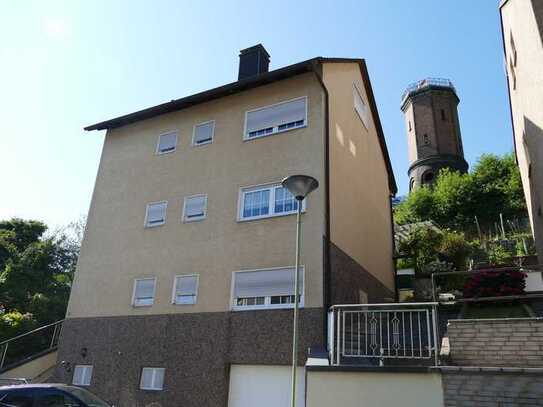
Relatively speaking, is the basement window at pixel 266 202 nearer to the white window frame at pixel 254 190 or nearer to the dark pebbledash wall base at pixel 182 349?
the white window frame at pixel 254 190

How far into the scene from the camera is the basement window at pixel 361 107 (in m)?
16.2

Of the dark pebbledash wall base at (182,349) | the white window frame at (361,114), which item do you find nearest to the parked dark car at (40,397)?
the dark pebbledash wall base at (182,349)

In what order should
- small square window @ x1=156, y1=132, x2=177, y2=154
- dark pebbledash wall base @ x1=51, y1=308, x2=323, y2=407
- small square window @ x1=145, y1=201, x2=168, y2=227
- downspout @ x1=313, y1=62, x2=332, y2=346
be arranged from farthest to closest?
small square window @ x1=156, y1=132, x2=177, y2=154 < small square window @ x1=145, y1=201, x2=168, y2=227 < dark pebbledash wall base @ x1=51, y1=308, x2=323, y2=407 < downspout @ x1=313, y1=62, x2=332, y2=346

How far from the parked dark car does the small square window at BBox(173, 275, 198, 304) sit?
441 centimetres

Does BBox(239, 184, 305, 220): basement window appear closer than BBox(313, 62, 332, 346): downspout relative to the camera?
No

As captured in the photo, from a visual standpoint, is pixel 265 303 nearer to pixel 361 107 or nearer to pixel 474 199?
pixel 361 107

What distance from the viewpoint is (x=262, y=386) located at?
10.6m

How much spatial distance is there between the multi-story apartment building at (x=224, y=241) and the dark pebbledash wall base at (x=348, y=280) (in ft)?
0.19

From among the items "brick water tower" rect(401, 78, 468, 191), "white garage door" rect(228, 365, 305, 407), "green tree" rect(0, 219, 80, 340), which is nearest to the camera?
"white garage door" rect(228, 365, 305, 407)

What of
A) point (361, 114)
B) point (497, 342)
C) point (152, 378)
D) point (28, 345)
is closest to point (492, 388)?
point (497, 342)

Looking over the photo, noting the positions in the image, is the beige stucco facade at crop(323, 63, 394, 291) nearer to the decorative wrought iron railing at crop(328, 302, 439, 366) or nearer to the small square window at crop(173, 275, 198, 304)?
the decorative wrought iron railing at crop(328, 302, 439, 366)

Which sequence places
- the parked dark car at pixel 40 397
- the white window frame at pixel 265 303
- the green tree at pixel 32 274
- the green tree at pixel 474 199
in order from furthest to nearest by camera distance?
the green tree at pixel 474 199 < the green tree at pixel 32 274 < the white window frame at pixel 265 303 < the parked dark car at pixel 40 397

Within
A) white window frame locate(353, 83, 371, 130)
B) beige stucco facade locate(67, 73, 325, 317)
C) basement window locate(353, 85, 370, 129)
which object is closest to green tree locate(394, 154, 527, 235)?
white window frame locate(353, 83, 371, 130)

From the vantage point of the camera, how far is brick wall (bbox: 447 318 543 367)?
7.54 m
